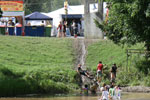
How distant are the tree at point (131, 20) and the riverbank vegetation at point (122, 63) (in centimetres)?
175

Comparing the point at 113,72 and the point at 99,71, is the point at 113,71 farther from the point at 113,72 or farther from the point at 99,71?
the point at 99,71

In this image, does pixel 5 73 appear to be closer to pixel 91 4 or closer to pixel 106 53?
pixel 106 53

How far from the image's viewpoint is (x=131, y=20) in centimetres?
3011

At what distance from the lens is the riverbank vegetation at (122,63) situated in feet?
106

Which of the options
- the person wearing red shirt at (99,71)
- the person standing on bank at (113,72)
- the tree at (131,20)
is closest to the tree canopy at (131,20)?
the tree at (131,20)

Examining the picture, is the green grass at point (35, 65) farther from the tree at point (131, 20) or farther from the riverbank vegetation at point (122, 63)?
the tree at point (131, 20)

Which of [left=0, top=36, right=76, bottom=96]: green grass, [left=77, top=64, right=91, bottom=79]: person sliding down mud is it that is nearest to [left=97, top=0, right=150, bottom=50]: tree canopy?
[left=77, top=64, right=91, bottom=79]: person sliding down mud

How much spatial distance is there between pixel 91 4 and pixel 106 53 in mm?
9056

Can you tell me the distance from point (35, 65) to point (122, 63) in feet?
22.4

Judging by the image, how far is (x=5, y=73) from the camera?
29.6 m

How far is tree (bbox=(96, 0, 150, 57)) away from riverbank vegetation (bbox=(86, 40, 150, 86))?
1.75 metres

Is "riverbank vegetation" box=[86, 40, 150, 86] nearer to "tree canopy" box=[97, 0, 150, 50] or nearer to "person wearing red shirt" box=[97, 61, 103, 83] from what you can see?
"person wearing red shirt" box=[97, 61, 103, 83]

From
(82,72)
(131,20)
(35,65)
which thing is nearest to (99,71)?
(82,72)

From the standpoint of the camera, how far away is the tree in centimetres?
2882
